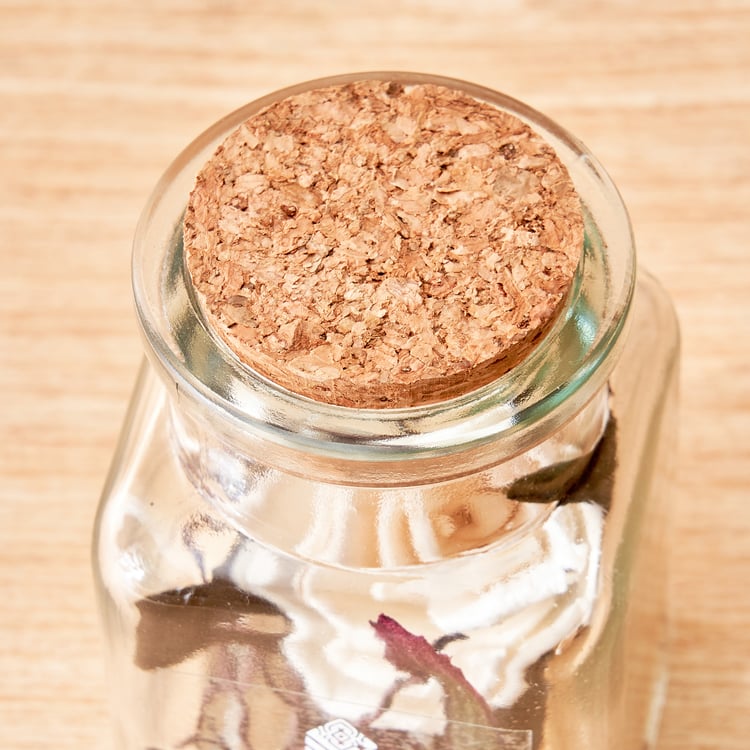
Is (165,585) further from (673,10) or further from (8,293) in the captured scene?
→ (673,10)

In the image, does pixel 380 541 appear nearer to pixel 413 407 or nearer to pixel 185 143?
pixel 413 407

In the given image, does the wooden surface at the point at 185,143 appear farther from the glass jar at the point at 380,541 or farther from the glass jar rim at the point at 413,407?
the glass jar rim at the point at 413,407

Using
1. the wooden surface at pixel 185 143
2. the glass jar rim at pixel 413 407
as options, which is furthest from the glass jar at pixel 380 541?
the wooden surface at pixel 185 143

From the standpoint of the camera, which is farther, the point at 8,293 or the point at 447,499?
the point at 8,293

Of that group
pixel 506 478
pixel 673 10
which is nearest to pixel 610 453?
pixel 506 478

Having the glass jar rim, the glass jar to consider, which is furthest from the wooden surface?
the glass jar rim

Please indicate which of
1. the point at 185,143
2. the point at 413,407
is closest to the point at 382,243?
the point at 413,407

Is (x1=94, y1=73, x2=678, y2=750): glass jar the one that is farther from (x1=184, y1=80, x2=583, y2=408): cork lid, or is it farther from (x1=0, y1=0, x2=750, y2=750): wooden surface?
(x1=0, y1=0, x2=750, y2=750): wooden surface
